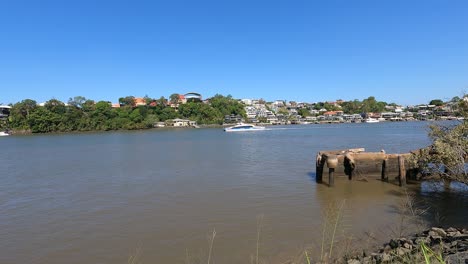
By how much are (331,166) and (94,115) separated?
402ft

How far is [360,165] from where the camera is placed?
631 inches

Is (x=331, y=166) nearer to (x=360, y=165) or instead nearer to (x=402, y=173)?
(x=360, y=165)

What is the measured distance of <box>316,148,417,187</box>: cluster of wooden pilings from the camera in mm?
15352

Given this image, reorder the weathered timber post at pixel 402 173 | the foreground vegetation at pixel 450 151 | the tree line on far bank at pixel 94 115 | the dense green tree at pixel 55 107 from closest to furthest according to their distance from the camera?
the foreground vegetation at pixel 450 151, the weathered timber post at pixel 402 173, the tree line on far bank at pixel 94 115, the dense green tree at pixel 55 107

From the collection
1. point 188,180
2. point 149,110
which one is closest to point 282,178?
point 188,180

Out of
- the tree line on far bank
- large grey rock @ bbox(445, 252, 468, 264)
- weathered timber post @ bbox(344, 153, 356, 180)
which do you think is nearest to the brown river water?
weathered timber post @ bbox(344, 153, 356, 180)

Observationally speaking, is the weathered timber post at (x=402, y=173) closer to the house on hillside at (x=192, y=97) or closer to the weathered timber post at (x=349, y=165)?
the weathered timber post at (x=349, y=165)

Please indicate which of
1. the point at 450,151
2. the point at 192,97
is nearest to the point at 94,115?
the point at 192,97

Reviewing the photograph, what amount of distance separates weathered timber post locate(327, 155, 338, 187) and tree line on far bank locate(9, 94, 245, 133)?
114886mm

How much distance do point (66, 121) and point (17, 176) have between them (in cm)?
10200

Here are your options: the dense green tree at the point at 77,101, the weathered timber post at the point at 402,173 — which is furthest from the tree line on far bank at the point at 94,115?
the weathered timber post at the point at 402,173

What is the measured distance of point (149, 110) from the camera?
140250 millimetres

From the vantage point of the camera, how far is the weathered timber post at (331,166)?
15.1 metres

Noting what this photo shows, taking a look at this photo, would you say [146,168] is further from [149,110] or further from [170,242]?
[149,110]
